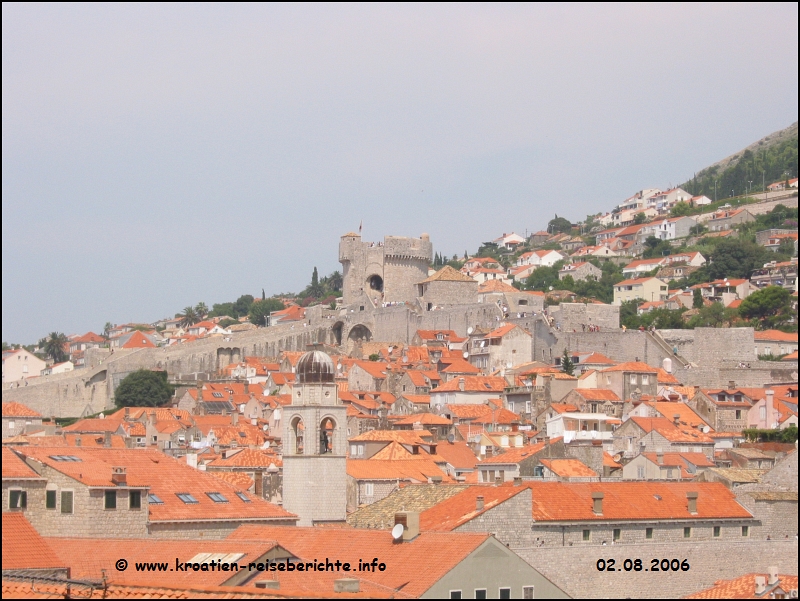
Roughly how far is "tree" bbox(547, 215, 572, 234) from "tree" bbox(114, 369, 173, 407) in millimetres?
A: 86580

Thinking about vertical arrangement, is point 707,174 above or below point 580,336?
above

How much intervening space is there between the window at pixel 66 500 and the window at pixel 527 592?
7252mm

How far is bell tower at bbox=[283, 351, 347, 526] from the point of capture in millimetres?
28750

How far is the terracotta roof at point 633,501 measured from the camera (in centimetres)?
2692

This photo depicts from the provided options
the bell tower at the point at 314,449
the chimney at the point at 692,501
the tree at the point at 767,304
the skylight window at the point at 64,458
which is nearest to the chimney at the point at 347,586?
the skylight window at the point at 64,458

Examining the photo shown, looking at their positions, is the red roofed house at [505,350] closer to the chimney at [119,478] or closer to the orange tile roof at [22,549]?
the chimney at [119,478]

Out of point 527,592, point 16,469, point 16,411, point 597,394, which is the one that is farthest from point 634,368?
point 527,592

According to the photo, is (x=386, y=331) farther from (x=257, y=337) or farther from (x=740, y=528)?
(x=740, y=528)

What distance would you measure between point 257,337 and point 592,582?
61.8m

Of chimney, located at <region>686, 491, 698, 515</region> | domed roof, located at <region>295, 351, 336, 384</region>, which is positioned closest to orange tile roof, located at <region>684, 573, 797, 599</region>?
chimney, located at <region>686, 491, 698, 515</region>

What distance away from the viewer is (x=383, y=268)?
9000 cm

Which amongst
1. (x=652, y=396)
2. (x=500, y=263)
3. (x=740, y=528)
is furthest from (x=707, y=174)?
(x=740, y=528)

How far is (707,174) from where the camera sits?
155 m

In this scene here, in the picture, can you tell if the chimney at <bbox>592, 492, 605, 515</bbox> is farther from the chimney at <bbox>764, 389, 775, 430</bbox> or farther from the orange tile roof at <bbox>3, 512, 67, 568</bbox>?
the chimney at <bbox>764, 389, 775, 430</bbox>
